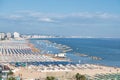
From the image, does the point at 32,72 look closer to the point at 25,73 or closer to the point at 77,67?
the point at 25,73

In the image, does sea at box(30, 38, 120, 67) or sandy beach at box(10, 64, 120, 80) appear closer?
sandy beach at box(10, 64, 120, 80)

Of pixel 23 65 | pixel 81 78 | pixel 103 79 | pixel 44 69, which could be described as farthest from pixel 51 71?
pixel 81 78

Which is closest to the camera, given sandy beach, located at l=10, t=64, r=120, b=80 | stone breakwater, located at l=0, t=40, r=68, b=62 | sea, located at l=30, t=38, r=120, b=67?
sandy beach, located at l=10, t=64, r=120, b=80

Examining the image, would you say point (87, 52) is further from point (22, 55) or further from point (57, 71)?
point (57, 71)

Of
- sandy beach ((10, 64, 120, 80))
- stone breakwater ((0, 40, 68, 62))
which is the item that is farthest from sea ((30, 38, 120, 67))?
sandy beach ((10, 64, 120, 80))

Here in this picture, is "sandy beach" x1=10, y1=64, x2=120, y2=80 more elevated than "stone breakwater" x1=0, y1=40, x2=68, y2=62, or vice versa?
"stone breakwater" x1=0, y1=40, x2=68, y2=62

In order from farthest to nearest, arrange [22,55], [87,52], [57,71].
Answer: [87,52] < [22,55] < [57,71]

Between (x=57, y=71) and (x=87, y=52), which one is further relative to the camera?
(x=87, y=52)

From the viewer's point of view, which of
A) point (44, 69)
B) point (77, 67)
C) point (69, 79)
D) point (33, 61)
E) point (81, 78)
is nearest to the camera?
point (81, 78)

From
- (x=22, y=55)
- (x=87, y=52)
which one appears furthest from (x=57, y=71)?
(x=87, y=52)

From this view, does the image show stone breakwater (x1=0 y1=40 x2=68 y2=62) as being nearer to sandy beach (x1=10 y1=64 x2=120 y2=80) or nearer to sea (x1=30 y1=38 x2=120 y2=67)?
sea (x1=30 y1=38 x2=120 y2=67)

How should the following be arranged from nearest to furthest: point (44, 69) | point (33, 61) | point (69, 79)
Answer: point (69, 79) < point (44, 69) < point (33, 61)
